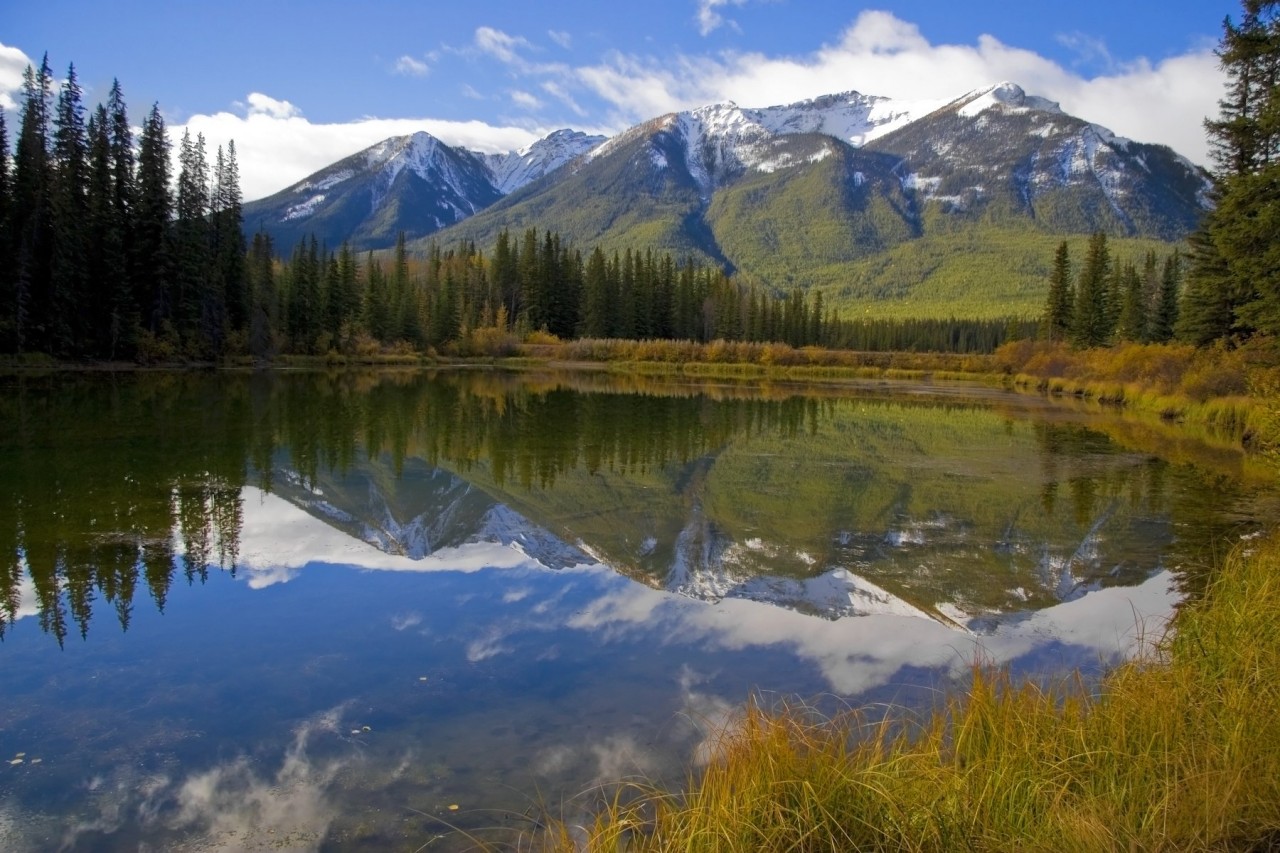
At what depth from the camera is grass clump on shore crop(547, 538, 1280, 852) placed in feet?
11.0

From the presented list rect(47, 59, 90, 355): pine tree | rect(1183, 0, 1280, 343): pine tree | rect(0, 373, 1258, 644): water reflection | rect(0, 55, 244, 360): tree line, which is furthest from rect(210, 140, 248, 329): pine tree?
rect(1183, 0, 1280, 343): pine tree

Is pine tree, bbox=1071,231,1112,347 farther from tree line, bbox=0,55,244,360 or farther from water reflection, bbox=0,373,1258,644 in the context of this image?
tree line, bbox=0,55,244,360

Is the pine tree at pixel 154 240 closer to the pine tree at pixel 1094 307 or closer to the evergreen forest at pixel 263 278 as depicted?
the evergreen forest at pixel 263 278

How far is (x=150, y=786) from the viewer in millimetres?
4656

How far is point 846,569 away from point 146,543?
8.26 meters

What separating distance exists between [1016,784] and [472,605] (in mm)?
5667

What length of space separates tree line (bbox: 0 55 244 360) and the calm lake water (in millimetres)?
25962

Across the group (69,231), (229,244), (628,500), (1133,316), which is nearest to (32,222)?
(69,231)

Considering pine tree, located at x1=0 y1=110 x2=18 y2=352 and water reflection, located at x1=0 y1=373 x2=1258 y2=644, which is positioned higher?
pine tree, located at x1=0 y1=110 x2=18 y2=352

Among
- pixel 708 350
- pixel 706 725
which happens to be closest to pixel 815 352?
pixel 708 350

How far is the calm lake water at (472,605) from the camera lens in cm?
479


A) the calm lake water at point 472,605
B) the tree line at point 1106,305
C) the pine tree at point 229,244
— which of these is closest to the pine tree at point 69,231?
the pine tree at point 229,244

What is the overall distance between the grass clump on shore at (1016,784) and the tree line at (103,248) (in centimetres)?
4521

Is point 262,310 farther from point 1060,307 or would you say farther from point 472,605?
point 1060,307
